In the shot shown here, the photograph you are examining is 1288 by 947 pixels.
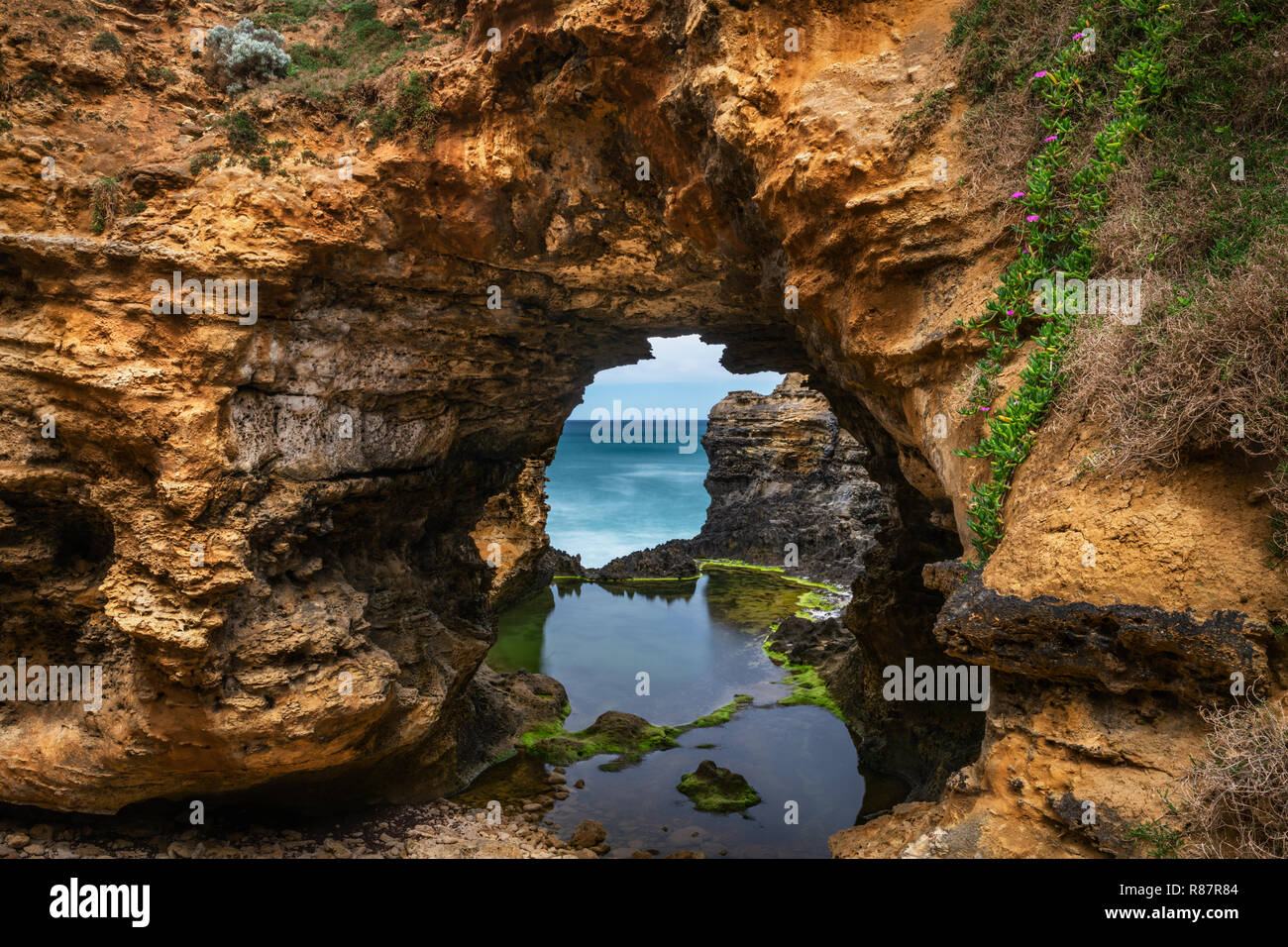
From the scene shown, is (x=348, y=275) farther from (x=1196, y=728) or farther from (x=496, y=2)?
(x=1196, y=728)

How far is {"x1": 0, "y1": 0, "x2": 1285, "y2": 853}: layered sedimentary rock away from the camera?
602 cm

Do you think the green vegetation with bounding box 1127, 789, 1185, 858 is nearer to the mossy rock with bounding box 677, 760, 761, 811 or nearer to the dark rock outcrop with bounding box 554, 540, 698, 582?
the mossy rock with bounding box 677, 760, 761, 811

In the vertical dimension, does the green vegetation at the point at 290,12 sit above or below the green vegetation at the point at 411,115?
above

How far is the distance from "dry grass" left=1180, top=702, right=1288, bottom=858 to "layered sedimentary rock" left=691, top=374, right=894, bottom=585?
22.6 metres

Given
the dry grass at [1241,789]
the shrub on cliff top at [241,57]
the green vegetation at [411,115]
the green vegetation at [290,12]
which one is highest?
the green vegetation at [290,12]

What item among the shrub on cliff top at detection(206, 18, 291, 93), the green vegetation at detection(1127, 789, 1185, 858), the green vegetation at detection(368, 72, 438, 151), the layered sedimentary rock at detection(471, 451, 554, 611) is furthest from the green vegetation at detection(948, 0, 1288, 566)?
the layered sedimentary rock at detection(471, 451, 554, 611)

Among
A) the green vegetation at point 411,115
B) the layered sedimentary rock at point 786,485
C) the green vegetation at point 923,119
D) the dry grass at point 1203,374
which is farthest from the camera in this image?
the layered sedimentary rock at point 786,485

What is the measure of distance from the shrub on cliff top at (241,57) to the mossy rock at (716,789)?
37.4ft

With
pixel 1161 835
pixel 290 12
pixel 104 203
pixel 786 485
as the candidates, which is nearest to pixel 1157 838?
pixel 1161 835

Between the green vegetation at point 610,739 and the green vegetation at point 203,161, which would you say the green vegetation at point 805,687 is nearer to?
the green vegetation at point 610,739

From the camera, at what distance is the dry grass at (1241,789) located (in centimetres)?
334

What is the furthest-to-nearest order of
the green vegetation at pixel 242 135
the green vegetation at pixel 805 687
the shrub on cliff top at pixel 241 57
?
the green vegetation at pixel 805 687 → the shrub on cliff top at pixel 241 57 → the green vegetation at pixel 242 135

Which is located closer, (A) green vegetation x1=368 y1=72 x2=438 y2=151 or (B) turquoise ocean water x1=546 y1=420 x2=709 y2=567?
(A) green vegetation x1=368 y1=72 x2=438 y2=151

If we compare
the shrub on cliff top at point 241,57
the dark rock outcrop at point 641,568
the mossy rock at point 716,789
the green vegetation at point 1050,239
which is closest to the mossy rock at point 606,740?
the mossy rock at point 716,789
